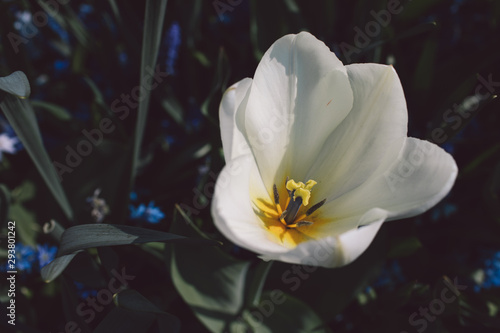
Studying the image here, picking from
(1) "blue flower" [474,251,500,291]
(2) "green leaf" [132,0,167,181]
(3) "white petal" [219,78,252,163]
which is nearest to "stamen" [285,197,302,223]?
(3) "white petal" [219,78,252,163]

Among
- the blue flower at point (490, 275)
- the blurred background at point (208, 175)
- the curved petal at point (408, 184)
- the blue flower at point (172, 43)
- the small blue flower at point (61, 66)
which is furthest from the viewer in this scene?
the small blue flower at point (61, 66)

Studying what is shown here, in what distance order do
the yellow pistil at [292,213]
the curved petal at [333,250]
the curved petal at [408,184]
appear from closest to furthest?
the curved petal at [333,250] → the curved petal at [408,184] → the yellow pistil at [292,213]

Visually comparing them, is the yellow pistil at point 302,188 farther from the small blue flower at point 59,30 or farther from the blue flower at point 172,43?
the small blue flower at point 59,30

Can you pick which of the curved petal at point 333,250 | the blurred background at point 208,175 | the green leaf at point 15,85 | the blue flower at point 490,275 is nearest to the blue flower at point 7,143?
the blurred background at point 208,175

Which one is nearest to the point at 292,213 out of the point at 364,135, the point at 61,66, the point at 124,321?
the point at 364,135

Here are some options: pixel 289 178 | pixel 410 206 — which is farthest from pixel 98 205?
pixel 410 206

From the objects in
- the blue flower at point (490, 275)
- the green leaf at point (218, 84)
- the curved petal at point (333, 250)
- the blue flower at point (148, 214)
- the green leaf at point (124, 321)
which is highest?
the green leaf at point (218, 84)

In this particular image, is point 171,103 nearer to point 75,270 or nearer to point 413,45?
point 75,270
